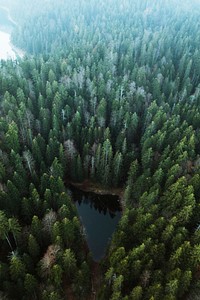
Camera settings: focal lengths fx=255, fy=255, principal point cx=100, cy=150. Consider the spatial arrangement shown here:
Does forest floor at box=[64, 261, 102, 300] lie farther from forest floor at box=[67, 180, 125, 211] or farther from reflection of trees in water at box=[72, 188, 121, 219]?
forest floor at box=[67, 180, 125, 211]

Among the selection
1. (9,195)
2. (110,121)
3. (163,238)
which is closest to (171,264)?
(163,238)

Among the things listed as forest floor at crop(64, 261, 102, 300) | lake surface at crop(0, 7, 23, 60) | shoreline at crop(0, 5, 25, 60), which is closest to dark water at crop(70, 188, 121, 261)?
forest floor at crop(64, 261, 102, 300)

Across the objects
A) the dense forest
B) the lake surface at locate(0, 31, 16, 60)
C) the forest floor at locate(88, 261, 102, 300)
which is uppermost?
the dense forest

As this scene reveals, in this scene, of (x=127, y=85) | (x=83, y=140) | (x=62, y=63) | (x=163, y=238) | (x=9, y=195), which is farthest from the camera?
(x=62, y=63)

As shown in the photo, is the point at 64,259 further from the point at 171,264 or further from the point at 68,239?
the point at 171,264

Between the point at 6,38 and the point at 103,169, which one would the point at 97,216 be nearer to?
the point at 103,169

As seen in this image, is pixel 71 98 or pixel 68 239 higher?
pixel 71 98

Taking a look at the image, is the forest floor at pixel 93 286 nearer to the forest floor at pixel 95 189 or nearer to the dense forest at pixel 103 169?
the dense forest at pixel 103 169
